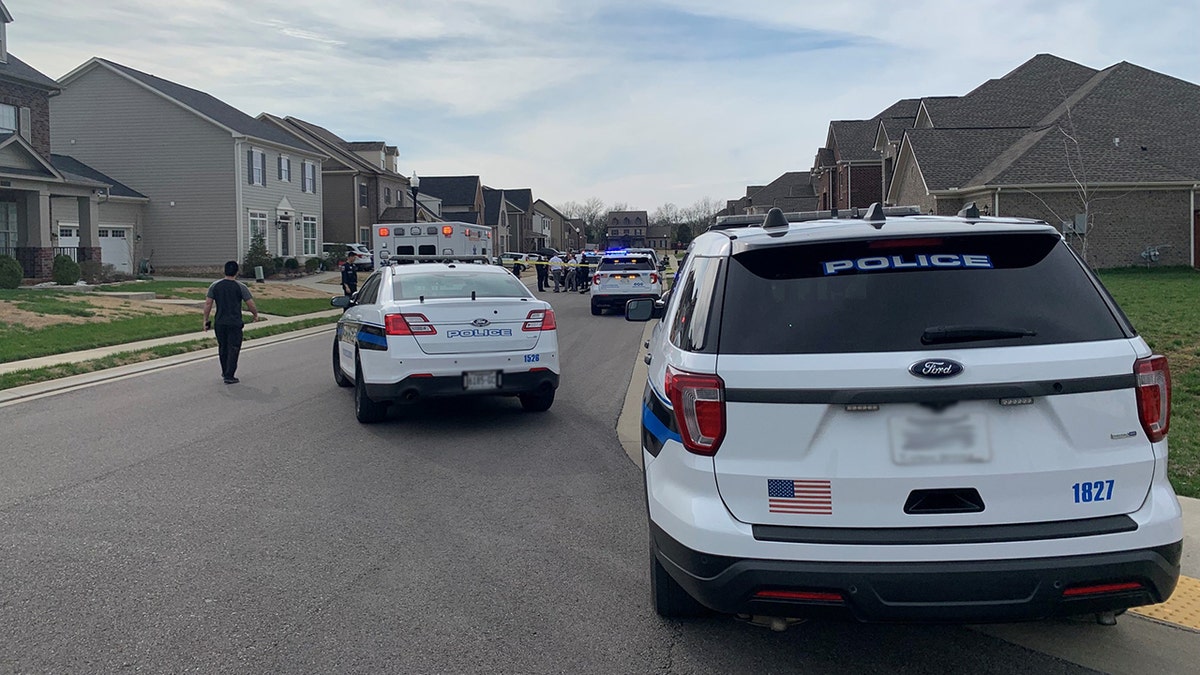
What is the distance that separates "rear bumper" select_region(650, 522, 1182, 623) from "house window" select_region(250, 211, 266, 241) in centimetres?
4054

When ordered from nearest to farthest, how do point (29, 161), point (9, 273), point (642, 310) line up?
point (642, 310)
point (9, 273)
point (29, 161)

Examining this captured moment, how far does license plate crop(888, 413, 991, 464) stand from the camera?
3.46 m

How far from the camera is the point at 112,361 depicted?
14.8 m

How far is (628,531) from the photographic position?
20.0 ft

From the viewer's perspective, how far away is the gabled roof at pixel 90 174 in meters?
35.7

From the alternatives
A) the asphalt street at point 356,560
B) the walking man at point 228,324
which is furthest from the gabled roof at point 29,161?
the asphalt street at point 356,560

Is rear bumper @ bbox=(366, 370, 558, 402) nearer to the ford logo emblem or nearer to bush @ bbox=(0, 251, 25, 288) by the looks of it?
the ford logo emblem

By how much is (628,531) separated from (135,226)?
3960cm

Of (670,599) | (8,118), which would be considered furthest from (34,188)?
(670,599)

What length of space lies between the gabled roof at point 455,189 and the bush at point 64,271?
4863 cm

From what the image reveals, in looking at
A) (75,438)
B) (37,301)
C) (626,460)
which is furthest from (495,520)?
(37,301)

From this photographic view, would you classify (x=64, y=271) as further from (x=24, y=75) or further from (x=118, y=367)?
(x=118, y=367)

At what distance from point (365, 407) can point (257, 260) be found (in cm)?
3247

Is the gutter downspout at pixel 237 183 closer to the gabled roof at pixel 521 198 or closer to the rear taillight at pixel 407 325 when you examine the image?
the rear taillight at pixel 407 325
